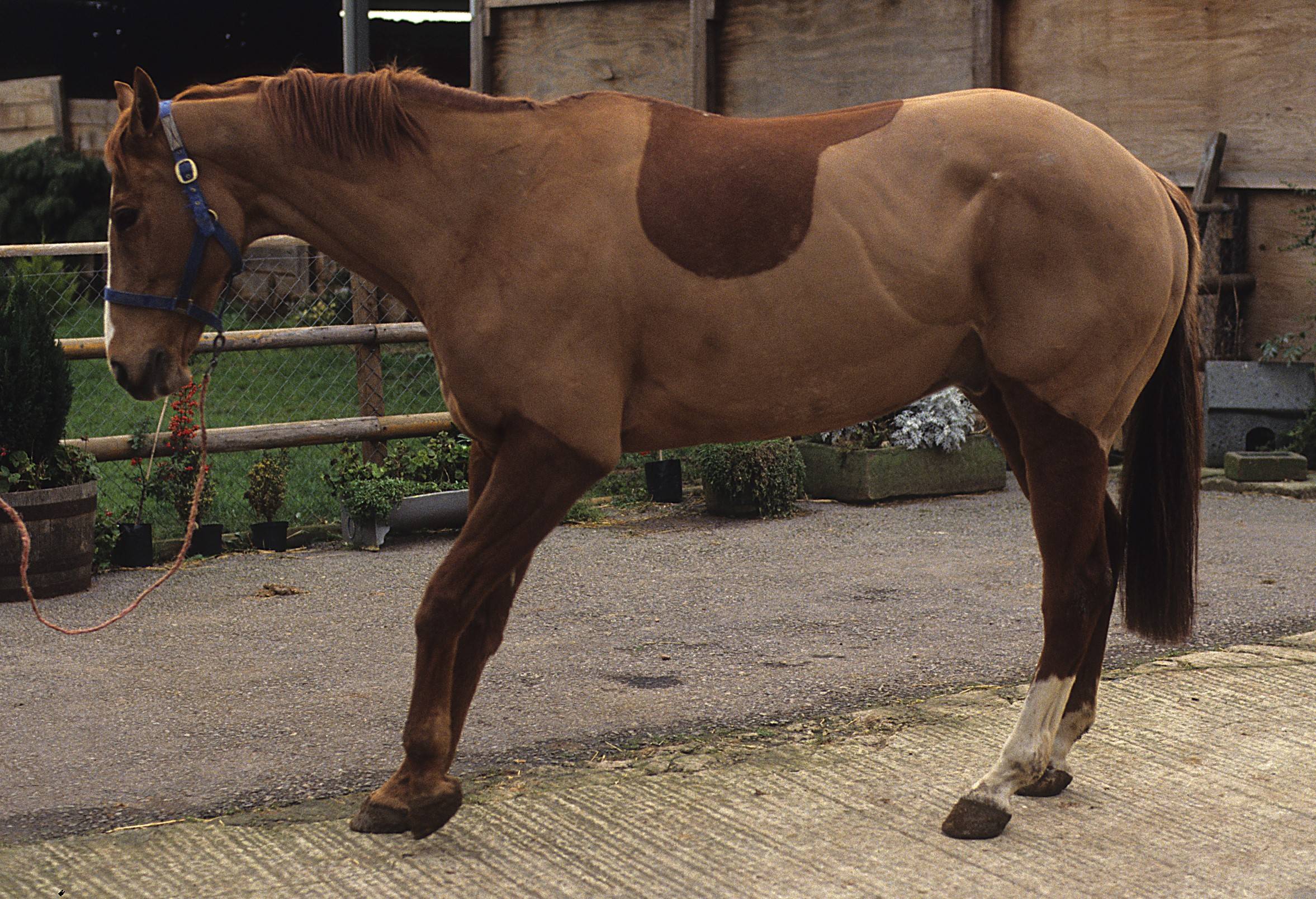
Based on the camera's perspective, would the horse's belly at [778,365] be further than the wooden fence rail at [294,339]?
No

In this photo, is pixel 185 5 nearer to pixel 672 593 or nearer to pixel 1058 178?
pixel 672 593

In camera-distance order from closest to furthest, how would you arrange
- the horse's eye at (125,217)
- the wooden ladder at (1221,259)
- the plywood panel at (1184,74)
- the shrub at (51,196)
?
the horse's eye at (125,217)
the plywood panel at (1184,74)
the wooden ladder at (1221,259)
the shrub at (51,196)

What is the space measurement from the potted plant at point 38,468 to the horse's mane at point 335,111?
10.6 feet

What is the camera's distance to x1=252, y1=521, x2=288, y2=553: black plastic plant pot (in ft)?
24.6

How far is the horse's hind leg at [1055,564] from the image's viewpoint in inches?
146

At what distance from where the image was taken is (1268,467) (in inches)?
351

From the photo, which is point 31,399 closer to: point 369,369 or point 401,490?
point 401,490

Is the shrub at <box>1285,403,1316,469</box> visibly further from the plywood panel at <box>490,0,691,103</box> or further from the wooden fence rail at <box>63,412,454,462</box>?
the wooden fence rail at <box>63,412,454,462</box>

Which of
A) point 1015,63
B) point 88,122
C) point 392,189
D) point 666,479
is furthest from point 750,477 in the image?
point 88,122

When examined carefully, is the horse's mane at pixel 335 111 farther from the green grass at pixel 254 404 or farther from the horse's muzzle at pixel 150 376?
the green grass at pixel 254 404

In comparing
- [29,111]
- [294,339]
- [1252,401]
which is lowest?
[1252,401]

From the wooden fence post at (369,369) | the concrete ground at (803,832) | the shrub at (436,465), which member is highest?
the wooden fence post at (369,369)

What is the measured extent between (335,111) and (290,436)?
173 inches

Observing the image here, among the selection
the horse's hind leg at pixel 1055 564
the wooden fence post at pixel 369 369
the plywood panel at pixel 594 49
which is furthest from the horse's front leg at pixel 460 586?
the plywood panel at pixel 594 49
